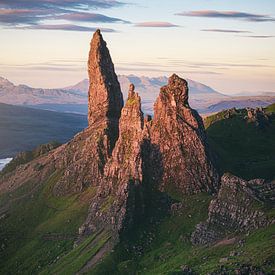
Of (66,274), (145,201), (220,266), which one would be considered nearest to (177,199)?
(145,201)

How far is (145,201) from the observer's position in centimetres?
19175

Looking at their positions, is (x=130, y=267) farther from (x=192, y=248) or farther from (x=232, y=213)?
(x=232, y=213)

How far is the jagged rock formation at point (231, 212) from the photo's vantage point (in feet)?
503

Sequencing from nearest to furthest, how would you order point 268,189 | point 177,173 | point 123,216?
1. point 268,189
2. point 123,216
3. point 177,173

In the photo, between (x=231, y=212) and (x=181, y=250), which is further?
(x=181, y=250)

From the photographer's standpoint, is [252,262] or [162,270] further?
[162,270]

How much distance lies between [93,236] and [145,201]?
19.2 m

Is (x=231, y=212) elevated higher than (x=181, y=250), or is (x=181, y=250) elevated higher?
(x=231, y=212)

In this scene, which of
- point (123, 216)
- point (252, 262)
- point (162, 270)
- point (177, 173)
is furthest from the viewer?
point (177, 173)

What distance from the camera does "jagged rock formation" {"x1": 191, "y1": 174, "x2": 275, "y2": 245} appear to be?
15339cm

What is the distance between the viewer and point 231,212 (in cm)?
15912

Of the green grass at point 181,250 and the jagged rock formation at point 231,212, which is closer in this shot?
the green grass at point 181,250

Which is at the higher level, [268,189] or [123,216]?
[268,189]

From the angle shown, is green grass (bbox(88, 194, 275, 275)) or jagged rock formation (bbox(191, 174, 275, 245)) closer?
green grass (bbox(88, 194, 275, 275))
